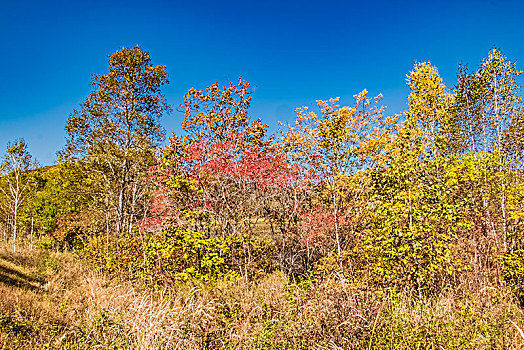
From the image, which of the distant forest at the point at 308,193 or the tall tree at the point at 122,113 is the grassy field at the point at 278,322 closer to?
the distant forest at the point at 308,193

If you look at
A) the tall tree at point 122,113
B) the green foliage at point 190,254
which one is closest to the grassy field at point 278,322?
the green foliage at point 190,254

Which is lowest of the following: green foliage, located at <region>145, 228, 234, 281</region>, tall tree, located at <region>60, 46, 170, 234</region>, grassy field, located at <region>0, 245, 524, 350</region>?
grassy field, located at <region>0, 245, 524, 350</region>

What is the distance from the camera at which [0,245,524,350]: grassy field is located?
12.7 ft

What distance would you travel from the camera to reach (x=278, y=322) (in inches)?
180

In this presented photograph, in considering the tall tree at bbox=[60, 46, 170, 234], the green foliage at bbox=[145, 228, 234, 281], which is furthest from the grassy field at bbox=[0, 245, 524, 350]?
the tall tree at bbox=[60, 46, 170, 234]

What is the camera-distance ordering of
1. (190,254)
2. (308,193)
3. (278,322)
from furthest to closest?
1. (308,193)
2. (190,254)
3. (278,322)

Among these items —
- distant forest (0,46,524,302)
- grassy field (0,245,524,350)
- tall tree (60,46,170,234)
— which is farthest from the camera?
tall tree (60,46,170,234)

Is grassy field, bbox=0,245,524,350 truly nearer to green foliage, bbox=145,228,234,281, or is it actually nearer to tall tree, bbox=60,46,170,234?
green foliage, bbox=145,228,234,281

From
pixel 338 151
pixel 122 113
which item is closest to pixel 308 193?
pixel 338 151

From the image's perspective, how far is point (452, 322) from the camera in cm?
426

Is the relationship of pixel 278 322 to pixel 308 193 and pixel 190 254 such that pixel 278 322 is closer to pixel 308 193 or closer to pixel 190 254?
pixel 190 254

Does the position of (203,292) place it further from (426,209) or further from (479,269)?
(479,269)

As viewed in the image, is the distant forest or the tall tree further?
the tall tree

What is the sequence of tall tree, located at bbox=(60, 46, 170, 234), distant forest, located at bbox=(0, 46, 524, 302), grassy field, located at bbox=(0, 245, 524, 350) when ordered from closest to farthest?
grassy field, located at bbox=(0, 245, 524, 350)
distant forest, located at bbox=(0, 46, 524, 302)
tall tree, located at bbox=(60, 46, 170, 234)
